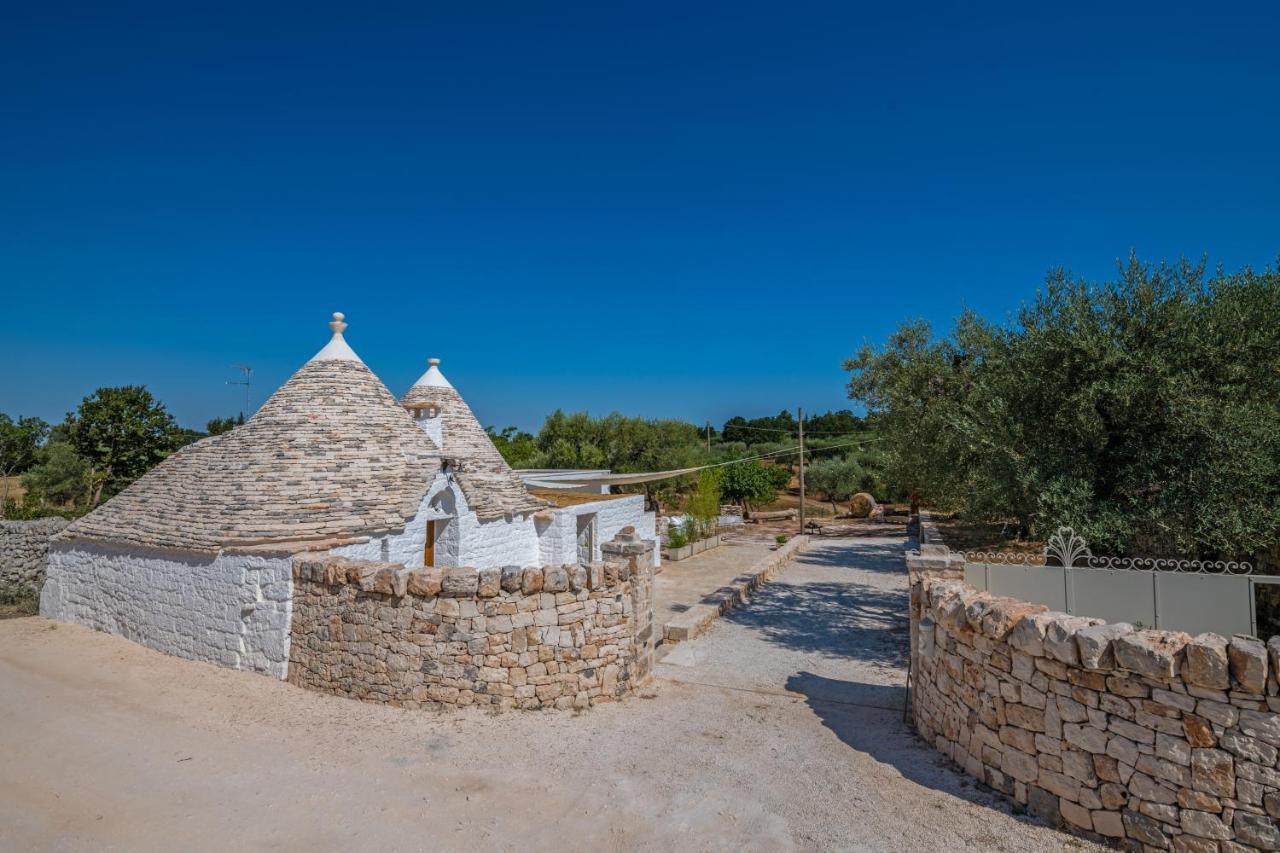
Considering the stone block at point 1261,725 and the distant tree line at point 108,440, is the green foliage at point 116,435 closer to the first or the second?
the distant tree line at point 108,440

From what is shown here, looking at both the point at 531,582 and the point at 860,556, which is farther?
the point at 860,556

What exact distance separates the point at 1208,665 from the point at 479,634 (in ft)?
19.4

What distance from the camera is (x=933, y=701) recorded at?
609cm

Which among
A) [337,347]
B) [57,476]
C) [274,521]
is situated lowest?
[274,521]

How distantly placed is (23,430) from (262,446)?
70.6 feet

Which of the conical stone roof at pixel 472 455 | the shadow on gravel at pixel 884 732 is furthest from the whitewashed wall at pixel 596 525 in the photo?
the shadow on gravel at pixel 884 732

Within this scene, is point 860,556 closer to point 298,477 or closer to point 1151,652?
point 298,477

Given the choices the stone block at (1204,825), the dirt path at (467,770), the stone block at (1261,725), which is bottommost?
the dirt path at (467,770)

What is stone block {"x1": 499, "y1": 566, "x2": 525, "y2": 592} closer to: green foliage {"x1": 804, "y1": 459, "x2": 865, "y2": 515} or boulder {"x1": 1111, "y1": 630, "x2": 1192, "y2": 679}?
boulder {"x1": 1111, "y1": 630, "x2": 1192, "y2": 679}

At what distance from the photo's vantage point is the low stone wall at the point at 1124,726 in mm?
3783

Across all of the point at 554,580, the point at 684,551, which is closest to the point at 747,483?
the point at 684,551

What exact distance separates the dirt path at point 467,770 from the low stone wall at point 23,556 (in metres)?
5.43

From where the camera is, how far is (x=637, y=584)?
7.63 meters

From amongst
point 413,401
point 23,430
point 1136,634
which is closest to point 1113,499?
point 1136,634
